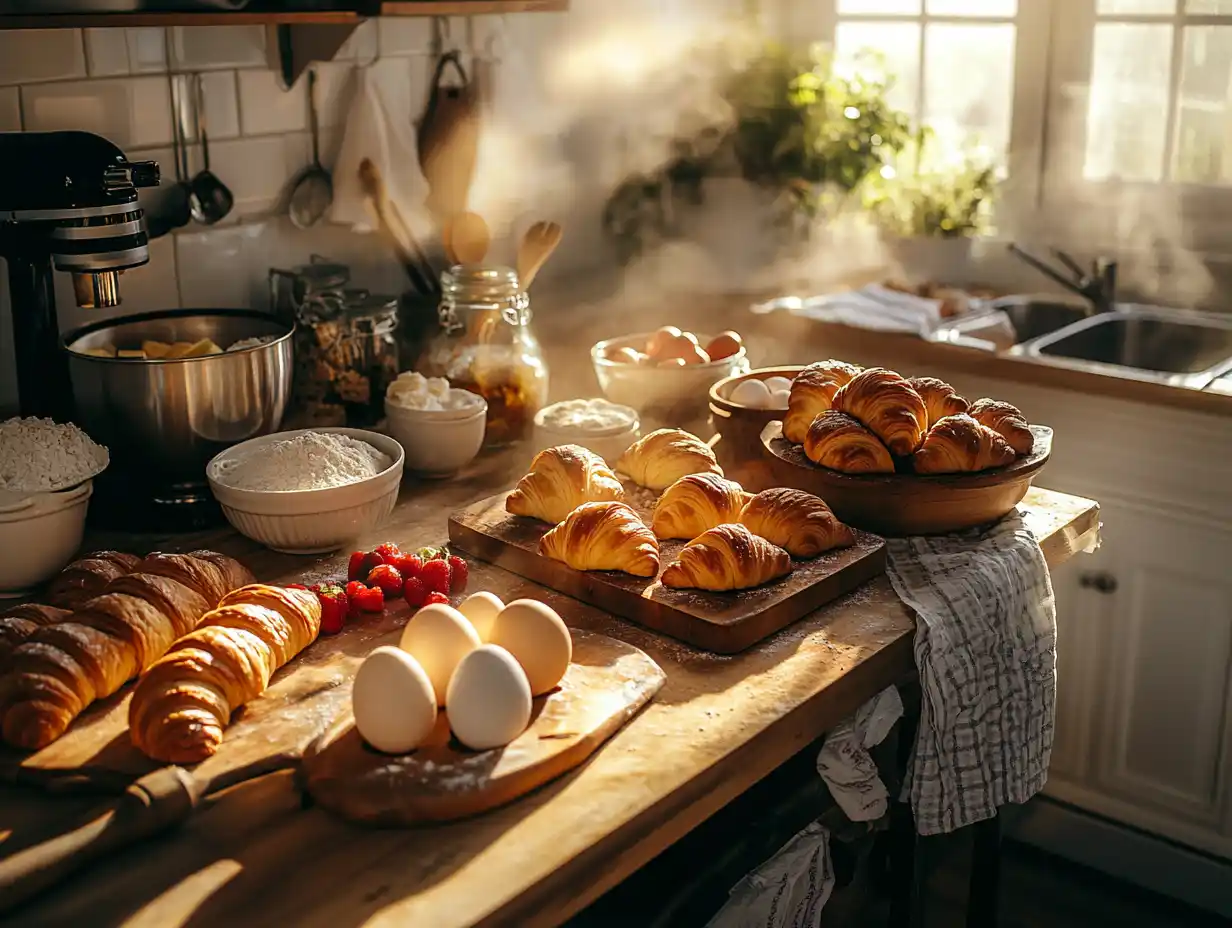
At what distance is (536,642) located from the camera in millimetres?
1159

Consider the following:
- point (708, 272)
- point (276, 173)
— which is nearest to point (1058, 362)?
point (708, 272)

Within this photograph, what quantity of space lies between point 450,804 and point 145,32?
1.30 meters

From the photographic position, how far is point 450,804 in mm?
1027

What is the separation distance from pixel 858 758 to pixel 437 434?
0.69 meters

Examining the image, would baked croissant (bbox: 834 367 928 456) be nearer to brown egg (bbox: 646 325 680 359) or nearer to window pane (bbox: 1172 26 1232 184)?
brown egg (bbox: 646 325 680 359)

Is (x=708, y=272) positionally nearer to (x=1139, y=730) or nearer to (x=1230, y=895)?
(x=1139, y=730)

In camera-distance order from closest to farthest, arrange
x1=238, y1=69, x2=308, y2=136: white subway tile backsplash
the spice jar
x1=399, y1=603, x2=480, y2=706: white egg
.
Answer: x1=399, y1=603, x2=480, y2=706: white egg
the spice jar
x1=238, y1=69, x2=308, y2=136: white subway tile backsplash

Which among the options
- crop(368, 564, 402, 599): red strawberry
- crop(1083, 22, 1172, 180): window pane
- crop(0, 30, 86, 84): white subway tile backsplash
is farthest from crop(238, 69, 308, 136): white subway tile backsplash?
crop(1083, 22, 1172, 180): window pane

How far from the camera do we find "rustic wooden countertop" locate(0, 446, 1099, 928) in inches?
36.9

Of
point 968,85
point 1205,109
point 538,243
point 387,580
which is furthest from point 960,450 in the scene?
point 968,85

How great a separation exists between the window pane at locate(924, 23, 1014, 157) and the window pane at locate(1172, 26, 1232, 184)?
0.37 m

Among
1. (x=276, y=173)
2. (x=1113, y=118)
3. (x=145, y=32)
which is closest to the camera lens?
(x=145, y=32)

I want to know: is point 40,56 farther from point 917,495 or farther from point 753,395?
point 917,495

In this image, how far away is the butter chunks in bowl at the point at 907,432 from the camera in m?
1.51
